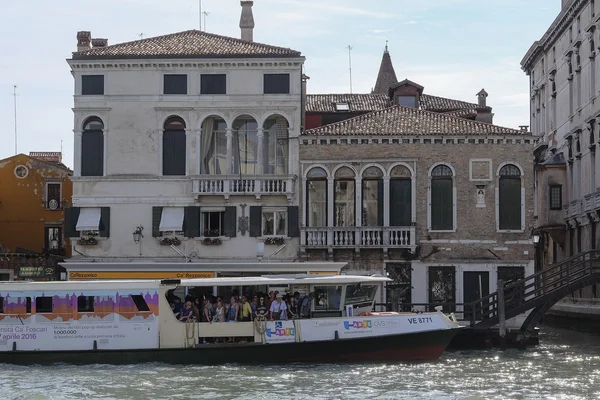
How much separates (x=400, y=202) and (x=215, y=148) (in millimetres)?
A: 5974

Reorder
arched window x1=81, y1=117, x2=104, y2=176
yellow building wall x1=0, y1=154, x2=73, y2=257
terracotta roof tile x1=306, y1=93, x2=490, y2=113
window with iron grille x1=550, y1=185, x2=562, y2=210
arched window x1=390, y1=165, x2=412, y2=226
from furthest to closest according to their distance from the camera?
window with iron grille x1=550, y1=185, x2=562, y2=210, yellow building wall x1=0, y1=154, x2=73, y2=257, terracotta roof tile x1=306, y1=93, x2=490, y2=113, arched window x1=81, y1=117, x2=104, y2=176, arched window x1=390, y1=165, x2=412, y2=226

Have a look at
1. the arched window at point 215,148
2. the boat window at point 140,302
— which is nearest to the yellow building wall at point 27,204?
the arched window at point 215,148

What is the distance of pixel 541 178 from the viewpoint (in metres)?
46.5

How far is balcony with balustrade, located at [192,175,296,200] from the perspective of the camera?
111ft

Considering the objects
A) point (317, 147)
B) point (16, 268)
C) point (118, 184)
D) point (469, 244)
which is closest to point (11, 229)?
point (16, 268)

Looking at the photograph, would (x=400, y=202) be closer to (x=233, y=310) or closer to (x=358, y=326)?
(x=358, y=326)

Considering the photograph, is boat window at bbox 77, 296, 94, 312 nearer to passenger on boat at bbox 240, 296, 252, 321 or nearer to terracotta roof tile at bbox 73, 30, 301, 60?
passenger on boat at bbox 240, 296, 252, 321

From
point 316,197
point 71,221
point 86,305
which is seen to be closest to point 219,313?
point 86,305

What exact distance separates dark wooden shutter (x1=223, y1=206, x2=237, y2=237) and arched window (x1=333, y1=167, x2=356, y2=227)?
304 cm

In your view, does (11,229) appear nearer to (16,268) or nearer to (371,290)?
(16,268)

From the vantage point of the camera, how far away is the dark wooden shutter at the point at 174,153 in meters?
34.2

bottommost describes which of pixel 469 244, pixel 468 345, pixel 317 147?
pixel 468 345

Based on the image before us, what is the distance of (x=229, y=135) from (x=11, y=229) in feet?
45.5

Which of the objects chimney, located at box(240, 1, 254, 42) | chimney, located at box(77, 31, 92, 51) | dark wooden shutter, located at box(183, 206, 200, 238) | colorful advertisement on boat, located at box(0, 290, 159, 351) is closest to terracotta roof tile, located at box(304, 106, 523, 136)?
dark wooden shutter, located at box(183, 206, 200, 238)
